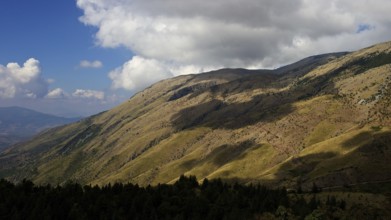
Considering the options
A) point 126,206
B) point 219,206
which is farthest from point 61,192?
point 219,206

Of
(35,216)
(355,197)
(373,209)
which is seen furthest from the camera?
(355,197)

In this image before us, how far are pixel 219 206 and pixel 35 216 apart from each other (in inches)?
2472

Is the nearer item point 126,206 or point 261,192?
point 126,206

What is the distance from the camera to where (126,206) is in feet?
499

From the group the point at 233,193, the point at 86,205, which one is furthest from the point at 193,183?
the point at 86,205

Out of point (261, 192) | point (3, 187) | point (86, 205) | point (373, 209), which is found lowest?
point (373, 209)

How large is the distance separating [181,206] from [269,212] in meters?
32.4

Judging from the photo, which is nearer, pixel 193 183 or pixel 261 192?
pixel 261 192

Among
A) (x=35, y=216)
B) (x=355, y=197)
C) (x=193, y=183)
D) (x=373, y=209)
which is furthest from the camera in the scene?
(x=193, y=183)

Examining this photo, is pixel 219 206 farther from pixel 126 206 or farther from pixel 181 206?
pixel 126 206

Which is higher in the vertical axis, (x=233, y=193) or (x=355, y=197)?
(x=233, y=193)

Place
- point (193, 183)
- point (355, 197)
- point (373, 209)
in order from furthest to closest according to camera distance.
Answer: point (193, 183), point (355, 197), point (373, 209)

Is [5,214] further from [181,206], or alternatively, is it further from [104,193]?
[181,206]

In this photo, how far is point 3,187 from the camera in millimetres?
163375
